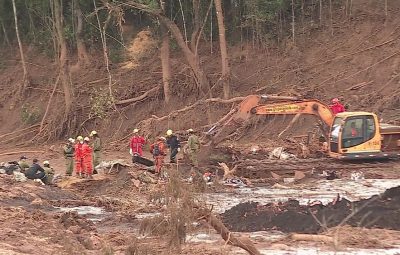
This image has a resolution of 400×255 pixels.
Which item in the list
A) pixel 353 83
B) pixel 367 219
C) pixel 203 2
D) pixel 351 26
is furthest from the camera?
pixel 203 2

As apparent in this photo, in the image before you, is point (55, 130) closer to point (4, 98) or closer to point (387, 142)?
point (4, 98)

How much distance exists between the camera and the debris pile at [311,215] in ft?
38.4

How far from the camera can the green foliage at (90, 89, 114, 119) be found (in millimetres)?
32719

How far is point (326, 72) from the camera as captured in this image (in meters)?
30.8

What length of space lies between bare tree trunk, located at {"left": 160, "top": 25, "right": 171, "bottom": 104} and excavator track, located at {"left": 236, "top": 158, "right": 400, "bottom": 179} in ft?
47.6

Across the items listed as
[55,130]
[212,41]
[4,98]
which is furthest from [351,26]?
[4,98]

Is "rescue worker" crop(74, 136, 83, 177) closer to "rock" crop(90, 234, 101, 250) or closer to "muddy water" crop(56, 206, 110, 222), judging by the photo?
"muddy water" crop(56, 206, 110, 222)

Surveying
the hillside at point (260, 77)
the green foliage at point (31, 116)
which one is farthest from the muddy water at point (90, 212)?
the green foliage at point (31, 116)

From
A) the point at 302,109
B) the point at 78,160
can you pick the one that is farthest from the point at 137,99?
the point at 302,109

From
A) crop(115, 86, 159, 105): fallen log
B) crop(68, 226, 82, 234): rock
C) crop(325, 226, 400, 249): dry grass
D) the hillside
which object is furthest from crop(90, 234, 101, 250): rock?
crop(115, 86, 159, 105): fallen log

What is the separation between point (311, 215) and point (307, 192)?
4.43 m

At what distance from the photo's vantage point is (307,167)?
→ 1870 centimetres

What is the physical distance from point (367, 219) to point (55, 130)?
25.1m

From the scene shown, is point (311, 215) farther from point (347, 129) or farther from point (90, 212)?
point (347, 129)
